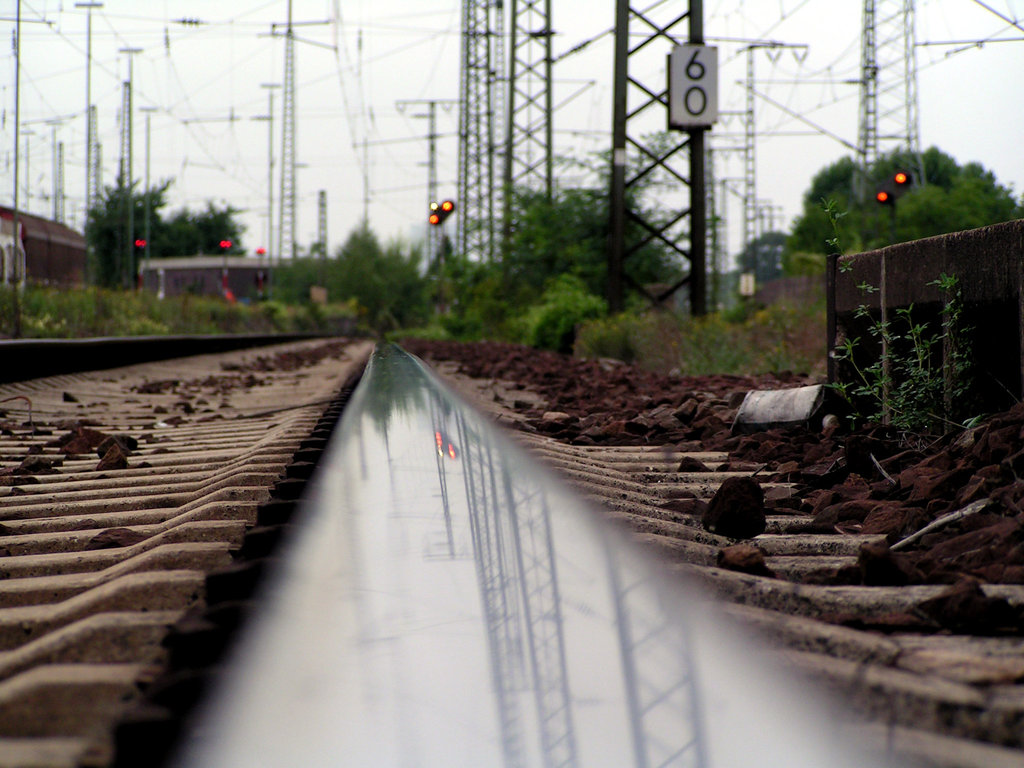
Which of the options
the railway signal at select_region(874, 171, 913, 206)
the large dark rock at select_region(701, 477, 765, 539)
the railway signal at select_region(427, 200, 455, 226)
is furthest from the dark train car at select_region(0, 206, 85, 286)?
the large dark rock at select_region(701, 477, 765, 539)

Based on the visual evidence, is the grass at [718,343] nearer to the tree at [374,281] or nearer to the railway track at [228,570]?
the railway track at [228,570]

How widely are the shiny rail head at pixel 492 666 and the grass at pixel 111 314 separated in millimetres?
12270

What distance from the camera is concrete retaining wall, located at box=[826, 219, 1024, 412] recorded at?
254cm

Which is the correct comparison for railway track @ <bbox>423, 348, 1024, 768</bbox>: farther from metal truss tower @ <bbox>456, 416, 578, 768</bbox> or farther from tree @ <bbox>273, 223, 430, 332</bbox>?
tree @ <bbox>273, 223, 430, 332</bbox>

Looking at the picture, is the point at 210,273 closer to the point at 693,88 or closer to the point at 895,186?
the point at 895,186

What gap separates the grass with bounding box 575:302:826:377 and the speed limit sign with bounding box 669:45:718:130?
2.60m

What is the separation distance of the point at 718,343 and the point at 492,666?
9089mm

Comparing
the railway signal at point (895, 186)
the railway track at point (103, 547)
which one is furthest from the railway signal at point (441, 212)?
the railway track at point (103, 547)

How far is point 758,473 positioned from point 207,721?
A: 7.89 feet

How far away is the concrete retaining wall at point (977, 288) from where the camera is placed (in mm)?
2535

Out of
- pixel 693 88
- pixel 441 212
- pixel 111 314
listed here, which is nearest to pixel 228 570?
pixel 693 88

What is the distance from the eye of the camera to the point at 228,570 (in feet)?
3.49

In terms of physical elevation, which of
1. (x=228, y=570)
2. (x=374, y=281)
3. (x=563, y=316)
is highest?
(x=374, y=281)

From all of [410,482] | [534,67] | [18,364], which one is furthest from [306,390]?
[534,67]
